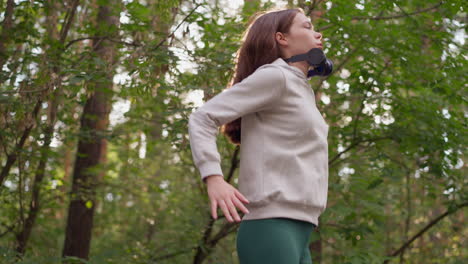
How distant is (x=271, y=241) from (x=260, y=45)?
87cm

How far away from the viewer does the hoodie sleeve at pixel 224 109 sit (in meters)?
1.71

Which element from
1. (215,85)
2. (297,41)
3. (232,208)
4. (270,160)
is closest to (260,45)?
(297,41)

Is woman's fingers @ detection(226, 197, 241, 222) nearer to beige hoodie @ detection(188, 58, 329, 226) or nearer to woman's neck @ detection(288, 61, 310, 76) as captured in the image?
beige hoodie @ detection(188, 58, 329, 226)

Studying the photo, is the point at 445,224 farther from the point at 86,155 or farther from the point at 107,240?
the point at 107,240

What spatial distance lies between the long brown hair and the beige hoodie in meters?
0.21

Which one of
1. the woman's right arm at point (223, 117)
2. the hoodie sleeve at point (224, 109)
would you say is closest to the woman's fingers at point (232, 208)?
the woman's right arm at point (223, 117)

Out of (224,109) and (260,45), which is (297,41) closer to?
(260,45)

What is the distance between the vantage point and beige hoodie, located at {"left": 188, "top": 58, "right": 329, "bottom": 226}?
1.76 metres

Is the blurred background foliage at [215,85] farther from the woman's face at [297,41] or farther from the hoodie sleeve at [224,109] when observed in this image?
the hoodie sleeve at [224,109]

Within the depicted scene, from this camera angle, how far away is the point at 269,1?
15.5 ft

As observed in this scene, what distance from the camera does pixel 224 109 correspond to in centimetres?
180

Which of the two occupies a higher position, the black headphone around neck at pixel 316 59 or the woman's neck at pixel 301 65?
the black headphone around neck at pixel 316 59

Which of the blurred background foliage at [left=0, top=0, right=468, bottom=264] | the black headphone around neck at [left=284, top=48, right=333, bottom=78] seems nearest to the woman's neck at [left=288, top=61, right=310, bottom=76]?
the black headphone around neck at [left=284, top=48, right=333, bottom=78]

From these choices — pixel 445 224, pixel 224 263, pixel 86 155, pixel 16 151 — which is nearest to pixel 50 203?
pixel 86 155
